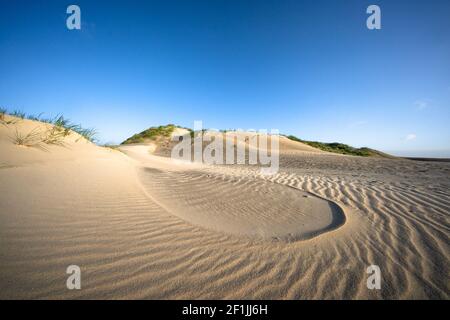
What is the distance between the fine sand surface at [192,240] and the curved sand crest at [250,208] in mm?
35

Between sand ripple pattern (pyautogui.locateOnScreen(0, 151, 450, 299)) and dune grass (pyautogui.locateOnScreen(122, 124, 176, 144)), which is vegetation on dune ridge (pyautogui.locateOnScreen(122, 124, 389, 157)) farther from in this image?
sand ripple pattern (pyautogui.locateOnScreen(0, 151, 450, 299))

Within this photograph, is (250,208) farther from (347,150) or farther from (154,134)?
(347,150)

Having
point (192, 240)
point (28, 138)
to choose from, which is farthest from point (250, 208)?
point (28, 138)

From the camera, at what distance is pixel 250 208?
13.2 feet

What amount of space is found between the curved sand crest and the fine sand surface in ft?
0.11

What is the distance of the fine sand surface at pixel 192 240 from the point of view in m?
1.78

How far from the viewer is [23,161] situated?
3.40 meters

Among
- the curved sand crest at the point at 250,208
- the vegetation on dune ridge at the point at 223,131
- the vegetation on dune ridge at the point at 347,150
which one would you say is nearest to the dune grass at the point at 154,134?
the vegetation on dune ridge at the point at 223,131

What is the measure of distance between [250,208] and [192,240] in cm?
175

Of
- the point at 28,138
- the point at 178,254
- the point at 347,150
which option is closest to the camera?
the point at 178,254

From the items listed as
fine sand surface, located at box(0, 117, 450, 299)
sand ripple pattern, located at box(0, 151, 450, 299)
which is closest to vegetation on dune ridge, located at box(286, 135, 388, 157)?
fine sand surface, located at box(0, 117, 450, 299)
